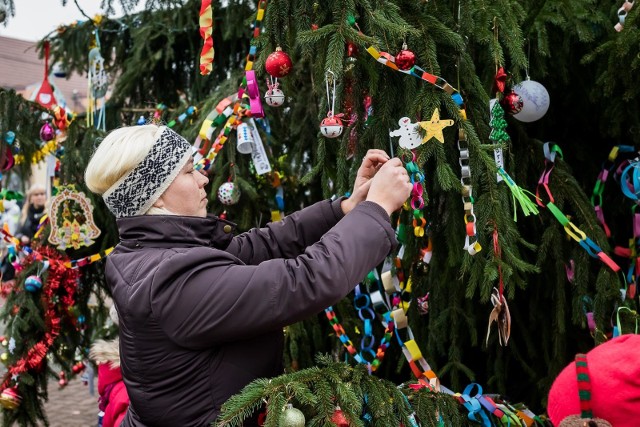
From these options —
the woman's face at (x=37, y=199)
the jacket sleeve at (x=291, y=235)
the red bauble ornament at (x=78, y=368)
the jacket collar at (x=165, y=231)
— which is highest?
the jacket collar at (x=165, y=231)

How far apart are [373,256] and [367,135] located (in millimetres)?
785

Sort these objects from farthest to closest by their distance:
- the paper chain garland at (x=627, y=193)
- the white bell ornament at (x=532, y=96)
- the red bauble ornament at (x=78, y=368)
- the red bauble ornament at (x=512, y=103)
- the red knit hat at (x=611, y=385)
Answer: the red bauble ornament at (x=78, y=368)
the paper chain garland at (x=627, y=193)
the white bell ornament at (x=532, y=96)
the red bauble ornament at (x=512, y=103)
the red knit hat at (x=611, y=385)

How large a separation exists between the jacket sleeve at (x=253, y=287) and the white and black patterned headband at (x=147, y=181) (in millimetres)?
236

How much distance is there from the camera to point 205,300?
64.2 inches

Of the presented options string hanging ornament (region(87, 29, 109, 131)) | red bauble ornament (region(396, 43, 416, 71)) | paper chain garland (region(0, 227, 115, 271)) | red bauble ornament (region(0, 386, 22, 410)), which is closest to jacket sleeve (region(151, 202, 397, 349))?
red bauble ornament (region(396, 43, 416, 71))

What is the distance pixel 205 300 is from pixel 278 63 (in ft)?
3.10

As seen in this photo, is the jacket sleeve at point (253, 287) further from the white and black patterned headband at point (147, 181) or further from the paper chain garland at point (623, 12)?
the paper chain garland at point (623, 12)

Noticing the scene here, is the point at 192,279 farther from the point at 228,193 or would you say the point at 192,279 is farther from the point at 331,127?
the point at 228,193

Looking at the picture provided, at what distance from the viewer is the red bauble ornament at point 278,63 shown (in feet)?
7.41

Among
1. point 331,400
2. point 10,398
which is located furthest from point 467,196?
point 10,398

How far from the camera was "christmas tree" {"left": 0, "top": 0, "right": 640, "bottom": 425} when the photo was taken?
220 cm

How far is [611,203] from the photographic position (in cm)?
329

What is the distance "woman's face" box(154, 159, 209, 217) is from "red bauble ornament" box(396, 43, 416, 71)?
70 cm

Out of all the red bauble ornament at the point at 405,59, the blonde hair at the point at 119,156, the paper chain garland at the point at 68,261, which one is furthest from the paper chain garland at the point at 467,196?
the paper chain garland at the point at 68,261
